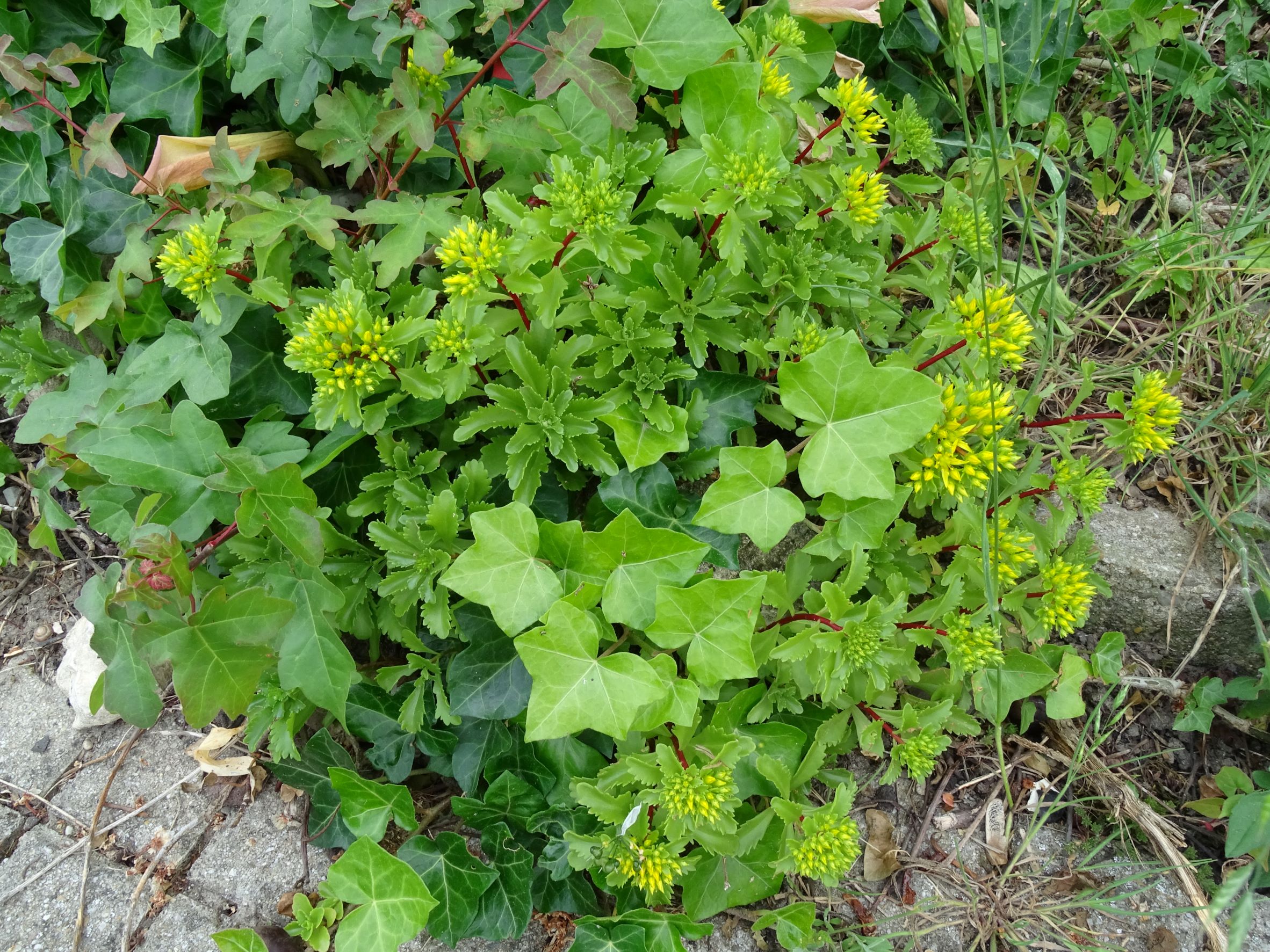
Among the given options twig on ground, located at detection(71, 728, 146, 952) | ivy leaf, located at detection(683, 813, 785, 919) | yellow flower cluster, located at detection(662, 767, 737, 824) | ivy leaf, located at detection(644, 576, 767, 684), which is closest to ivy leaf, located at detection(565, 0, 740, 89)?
ivy leaf, located at detection(644, 576, 767, 684)

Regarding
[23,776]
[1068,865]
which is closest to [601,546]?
[1068,865]

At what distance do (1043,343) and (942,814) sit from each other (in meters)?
1.29

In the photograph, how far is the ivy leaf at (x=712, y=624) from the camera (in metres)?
1.62

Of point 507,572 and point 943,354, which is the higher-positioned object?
point 943,354

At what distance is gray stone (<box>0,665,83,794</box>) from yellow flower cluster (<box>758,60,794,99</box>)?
2.35 meters

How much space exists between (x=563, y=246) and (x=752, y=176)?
0.41m

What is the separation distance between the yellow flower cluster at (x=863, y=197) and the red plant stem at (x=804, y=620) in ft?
2.89

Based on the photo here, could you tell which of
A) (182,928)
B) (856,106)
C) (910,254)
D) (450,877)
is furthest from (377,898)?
(856,106)

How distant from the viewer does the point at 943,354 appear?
5.89 feet

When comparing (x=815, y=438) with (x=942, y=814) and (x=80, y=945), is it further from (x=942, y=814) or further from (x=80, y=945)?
(x=80, y=945)

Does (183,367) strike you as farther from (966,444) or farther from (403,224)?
(966,444)

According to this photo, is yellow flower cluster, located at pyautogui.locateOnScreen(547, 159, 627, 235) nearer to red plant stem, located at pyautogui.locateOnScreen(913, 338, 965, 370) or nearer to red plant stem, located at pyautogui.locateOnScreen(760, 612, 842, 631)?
red plant stem, located at pyautogui.locateOnScreen(913, 338, 965, 370)

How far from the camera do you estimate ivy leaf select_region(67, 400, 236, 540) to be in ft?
5.40

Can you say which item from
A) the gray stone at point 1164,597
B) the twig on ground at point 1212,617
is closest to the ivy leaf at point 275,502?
the gray stone at point 1164,597
